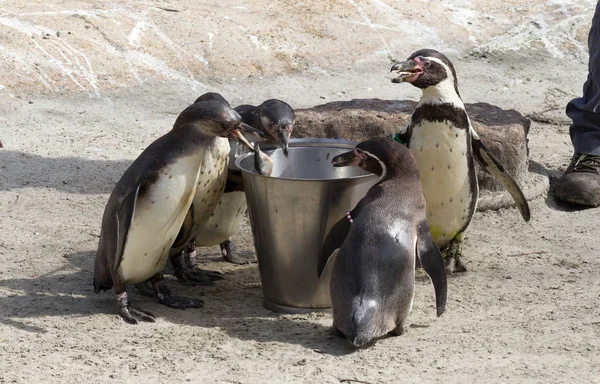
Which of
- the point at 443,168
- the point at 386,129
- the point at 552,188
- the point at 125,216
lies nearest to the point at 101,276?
the point at 125,216

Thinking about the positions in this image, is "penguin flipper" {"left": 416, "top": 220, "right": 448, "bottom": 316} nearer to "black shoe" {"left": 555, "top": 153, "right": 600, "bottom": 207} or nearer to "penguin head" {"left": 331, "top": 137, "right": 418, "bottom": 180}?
"penguin head" {"left": 331, "top": 137, "right": 418, "bottom": 180}

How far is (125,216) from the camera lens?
3846 millimetres

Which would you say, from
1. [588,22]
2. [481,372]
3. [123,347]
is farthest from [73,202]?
[588,22]

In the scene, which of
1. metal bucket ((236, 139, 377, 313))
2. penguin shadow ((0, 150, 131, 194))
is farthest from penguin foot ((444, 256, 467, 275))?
penguin shadow ((0, 150, 131, 194))

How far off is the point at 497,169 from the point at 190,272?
157 cm

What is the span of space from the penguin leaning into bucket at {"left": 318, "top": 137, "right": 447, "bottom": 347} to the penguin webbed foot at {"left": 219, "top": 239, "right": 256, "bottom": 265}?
1054mm

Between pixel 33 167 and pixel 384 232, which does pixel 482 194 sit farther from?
pixel 33 167

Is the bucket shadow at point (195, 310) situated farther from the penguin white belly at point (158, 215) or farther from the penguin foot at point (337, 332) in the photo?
the penguin white belly at point (158, 215)

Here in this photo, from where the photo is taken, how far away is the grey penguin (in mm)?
3904

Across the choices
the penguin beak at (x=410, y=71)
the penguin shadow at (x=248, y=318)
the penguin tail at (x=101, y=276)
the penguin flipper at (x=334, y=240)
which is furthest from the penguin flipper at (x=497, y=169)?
the penguin tail at (x=101, y=276)

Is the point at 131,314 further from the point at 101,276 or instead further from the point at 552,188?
the point at 552,188

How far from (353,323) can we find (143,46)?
16.3 feet

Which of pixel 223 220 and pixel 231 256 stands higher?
pixel 223 220

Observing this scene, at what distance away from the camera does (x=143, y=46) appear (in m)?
7.94
